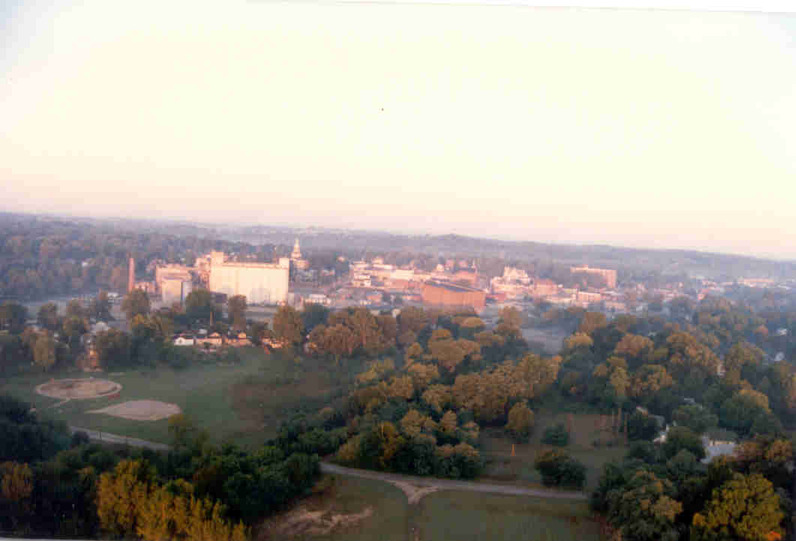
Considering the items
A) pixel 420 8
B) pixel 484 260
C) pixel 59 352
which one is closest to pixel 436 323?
pixel 484 260

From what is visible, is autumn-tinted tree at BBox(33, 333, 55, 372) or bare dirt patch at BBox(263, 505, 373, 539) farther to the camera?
autumn-tinted tree at BBox(33, 333, 55, 372)

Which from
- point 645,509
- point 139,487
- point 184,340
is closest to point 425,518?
point 645,509

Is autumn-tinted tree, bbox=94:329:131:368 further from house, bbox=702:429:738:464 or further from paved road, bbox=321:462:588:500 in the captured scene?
house, bbox=702:429:738:464

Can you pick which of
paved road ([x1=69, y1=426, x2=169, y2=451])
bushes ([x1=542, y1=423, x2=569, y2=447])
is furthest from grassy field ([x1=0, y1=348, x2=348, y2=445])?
bushes ([x1=542, y1=423, x2=569, y2=447])

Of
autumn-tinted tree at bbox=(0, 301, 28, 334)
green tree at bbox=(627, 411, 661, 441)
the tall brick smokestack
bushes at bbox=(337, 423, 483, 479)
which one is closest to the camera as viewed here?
bushes at bbox=(337, 423, 483, 479)

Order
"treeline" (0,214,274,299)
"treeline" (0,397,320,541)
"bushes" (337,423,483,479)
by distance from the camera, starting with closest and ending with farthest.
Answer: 1. "treeline" (0,397,320,541)
2. "bushes" (337,423,483,479)
3. "treeline" (0,214,274,299)

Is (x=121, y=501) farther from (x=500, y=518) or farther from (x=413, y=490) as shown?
(x=500, y=518)
